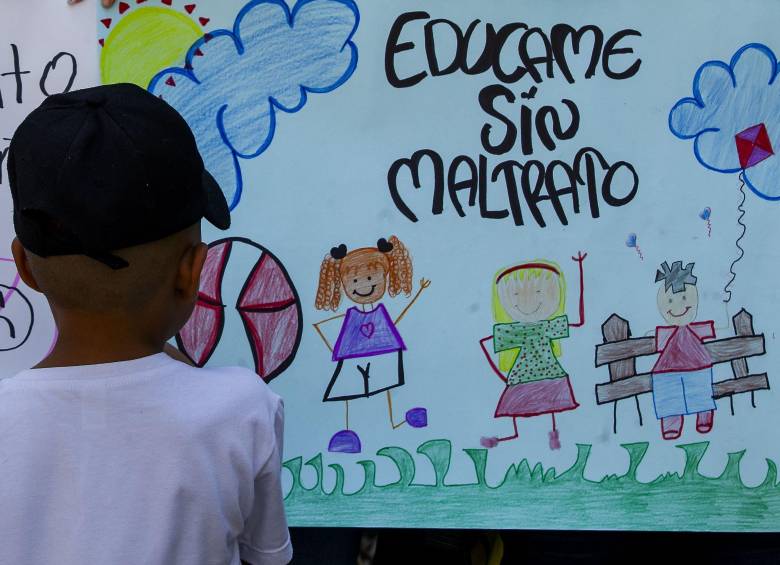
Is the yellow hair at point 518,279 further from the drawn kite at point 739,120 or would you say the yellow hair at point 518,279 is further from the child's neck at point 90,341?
the child's neck at point 90,341

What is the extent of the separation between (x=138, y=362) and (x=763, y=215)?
999 mm

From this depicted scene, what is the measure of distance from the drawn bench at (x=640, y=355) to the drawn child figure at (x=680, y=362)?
0.6 inches

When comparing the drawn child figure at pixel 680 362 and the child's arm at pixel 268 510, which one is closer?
the child's arm at pixel 268 510

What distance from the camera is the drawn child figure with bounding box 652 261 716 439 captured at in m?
1.31

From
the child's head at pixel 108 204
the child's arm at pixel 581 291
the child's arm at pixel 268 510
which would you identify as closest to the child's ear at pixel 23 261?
the child's head at pixel 108 204

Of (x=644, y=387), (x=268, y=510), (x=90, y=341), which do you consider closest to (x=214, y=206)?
(x=90, y=341)

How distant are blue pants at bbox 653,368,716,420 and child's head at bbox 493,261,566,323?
0.21 m

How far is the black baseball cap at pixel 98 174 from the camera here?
738mm

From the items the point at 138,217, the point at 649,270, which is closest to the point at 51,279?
the point at 138,217

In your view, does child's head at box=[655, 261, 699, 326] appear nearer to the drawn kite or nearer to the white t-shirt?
the drawn kite

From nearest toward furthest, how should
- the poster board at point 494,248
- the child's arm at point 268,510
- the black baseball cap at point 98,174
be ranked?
the black baseball cap at point 98,174 → the child's arm at point 268,510 → the poster board at point 494,248

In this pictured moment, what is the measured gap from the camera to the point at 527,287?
1.32 meters

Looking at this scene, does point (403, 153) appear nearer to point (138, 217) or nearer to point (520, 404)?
point (520, 404)

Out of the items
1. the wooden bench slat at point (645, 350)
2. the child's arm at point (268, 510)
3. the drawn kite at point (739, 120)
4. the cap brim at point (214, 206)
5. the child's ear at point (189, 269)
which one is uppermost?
the drawn kite at point (739, 120)
